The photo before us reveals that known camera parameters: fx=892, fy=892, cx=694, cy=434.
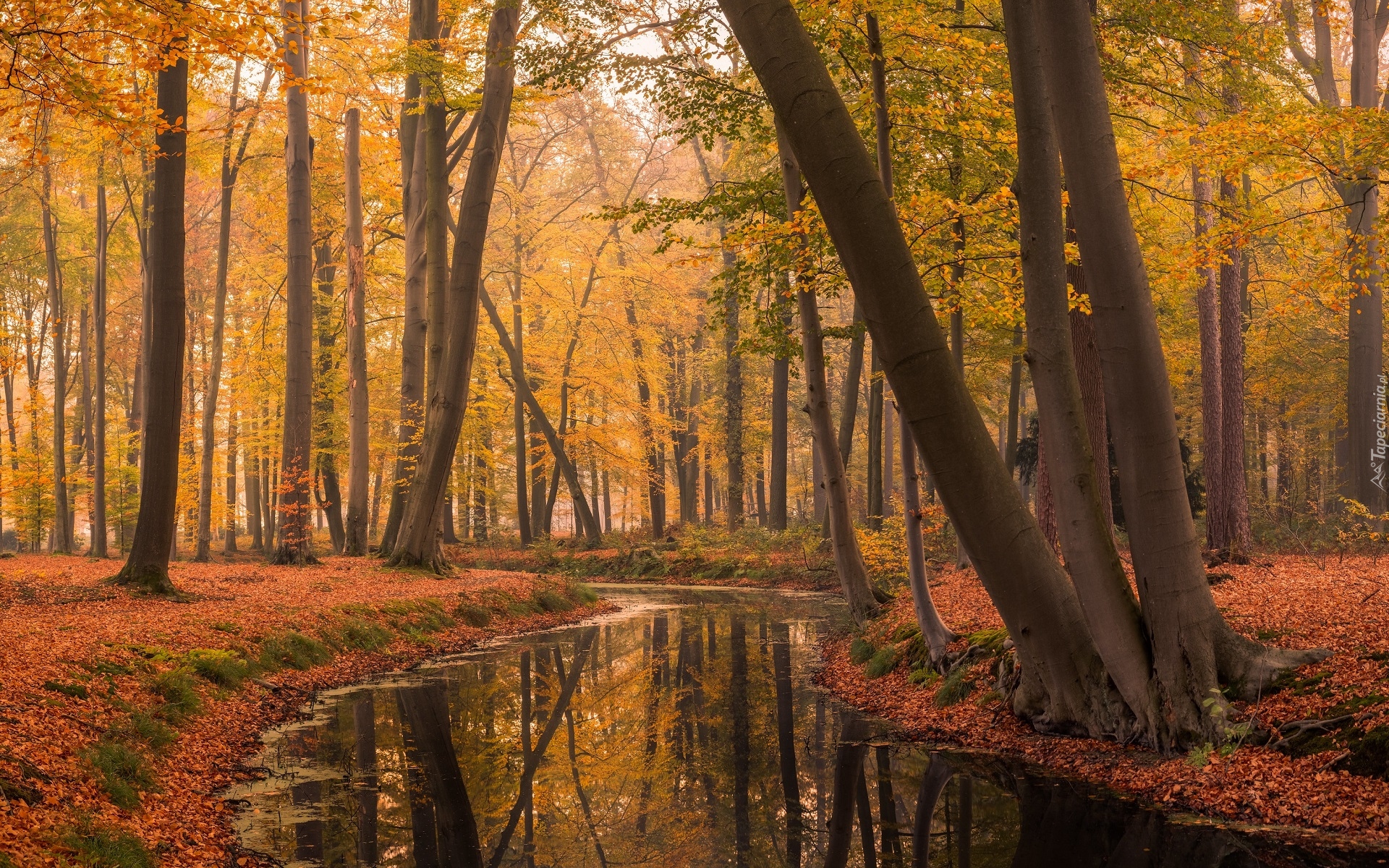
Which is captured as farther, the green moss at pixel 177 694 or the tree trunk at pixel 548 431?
the tree trunk at pixel 548 431

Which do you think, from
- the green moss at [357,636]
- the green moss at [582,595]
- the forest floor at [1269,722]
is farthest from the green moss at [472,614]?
the forest floor at [1269,722]

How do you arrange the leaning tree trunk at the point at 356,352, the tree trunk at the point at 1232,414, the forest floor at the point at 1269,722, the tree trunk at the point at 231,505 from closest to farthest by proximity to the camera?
the forest floor at the point at 1269,722 → the tree trunk at the point at 1232,414 → the leaning tree trunk at the point at 356,352 → the tree trunk at the point at 231,505

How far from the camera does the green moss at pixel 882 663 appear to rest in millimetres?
8883

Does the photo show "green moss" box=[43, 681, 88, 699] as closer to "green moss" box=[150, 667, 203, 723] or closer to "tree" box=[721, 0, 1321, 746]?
"green moss" box=[150, 667, 203, 723]

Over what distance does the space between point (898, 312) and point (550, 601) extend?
37.1 feet

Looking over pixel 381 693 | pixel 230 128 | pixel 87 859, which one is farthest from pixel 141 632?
pixel 230 128

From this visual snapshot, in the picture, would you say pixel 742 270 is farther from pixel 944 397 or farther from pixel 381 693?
Answer: pixel 381 693

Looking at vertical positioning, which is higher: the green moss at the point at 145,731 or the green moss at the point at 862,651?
the green moss at the point at 145,731

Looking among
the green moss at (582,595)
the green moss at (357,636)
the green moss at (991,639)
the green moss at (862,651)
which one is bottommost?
the green moss at (582,595)

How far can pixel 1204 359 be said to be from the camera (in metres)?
11.8

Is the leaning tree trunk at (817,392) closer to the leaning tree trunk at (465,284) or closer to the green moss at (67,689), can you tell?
the leaning tree trunk at (465,284)

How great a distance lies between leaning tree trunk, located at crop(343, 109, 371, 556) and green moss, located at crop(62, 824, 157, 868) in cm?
1385

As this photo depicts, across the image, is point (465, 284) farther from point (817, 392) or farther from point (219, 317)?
point (219, 317)

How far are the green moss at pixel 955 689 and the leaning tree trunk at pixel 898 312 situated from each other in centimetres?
166
